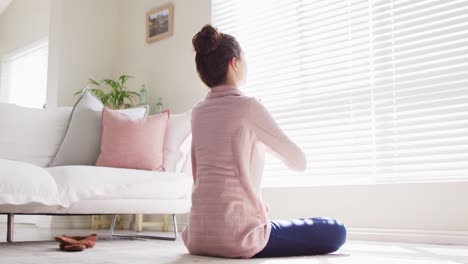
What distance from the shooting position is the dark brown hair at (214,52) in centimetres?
A: 191

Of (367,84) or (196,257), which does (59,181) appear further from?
(367,84)

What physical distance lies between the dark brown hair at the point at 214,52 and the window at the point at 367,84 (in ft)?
4.76

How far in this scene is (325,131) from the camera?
3354mm

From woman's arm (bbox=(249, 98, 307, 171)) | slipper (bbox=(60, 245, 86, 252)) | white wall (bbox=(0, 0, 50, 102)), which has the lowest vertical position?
slipper (bbox=(60, 245, 86, 252))

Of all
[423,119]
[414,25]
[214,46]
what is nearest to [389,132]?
[423,119]

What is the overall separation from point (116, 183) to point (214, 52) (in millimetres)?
1154

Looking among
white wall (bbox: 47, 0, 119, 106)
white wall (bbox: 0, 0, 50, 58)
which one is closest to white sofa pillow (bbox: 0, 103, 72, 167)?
white wall (bbox: 47, 0, 119, 106)

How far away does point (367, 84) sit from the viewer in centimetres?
318

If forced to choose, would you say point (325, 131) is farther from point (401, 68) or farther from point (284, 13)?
point (284, 13)

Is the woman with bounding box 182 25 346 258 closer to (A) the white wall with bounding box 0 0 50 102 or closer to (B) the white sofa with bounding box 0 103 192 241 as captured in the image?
(B) the white sofa with bounding box 0 103 192 241

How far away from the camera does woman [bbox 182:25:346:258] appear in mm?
1836

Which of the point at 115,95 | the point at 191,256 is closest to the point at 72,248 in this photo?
the point at 191,256

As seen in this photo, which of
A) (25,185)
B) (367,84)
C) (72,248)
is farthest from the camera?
(367,84)

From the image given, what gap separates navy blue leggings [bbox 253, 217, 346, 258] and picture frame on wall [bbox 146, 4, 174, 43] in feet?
9.50
